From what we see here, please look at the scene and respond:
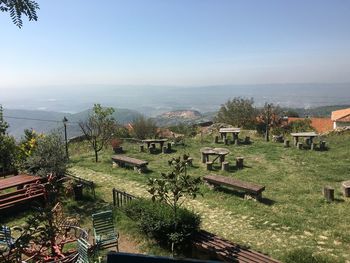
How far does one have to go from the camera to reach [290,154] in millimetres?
17953

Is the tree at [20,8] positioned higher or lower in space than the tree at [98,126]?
higher

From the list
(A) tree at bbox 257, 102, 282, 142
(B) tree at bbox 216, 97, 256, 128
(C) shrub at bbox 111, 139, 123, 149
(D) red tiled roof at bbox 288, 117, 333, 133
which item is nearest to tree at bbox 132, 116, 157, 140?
(C) shrub at bbox 111, 139, 123, 149

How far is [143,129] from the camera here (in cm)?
2761

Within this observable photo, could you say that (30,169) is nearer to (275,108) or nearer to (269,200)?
(269,200)

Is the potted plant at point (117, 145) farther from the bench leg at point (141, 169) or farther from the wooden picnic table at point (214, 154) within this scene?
the wooden picnic table at point (214, 154)

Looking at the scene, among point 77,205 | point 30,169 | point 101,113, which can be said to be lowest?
point 77,205

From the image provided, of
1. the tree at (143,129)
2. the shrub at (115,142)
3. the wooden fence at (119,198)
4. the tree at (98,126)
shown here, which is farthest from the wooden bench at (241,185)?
the tree at (143,129)

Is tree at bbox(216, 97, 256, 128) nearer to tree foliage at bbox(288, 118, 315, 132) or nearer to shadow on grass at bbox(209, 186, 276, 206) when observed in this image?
tree foliage at bbox(288, 118, 315, 132)

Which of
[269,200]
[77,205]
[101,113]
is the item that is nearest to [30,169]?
[77,205]

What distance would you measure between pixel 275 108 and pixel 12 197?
29.8 m

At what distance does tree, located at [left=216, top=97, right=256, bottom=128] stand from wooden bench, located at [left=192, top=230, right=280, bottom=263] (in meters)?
24.0

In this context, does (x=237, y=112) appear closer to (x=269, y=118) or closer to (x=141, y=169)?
(x=269, y=118)

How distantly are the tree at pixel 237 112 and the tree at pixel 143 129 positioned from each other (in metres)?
8.21

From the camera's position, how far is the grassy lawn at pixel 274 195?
8.36 meters
